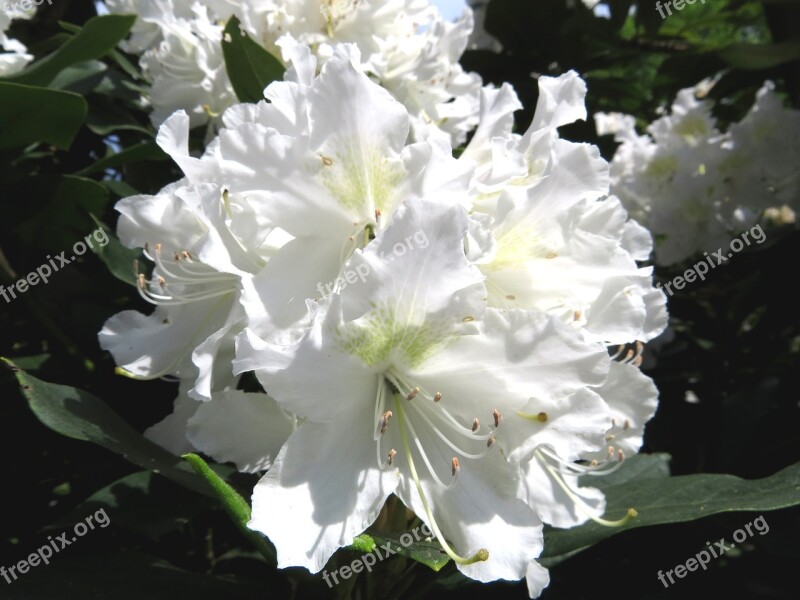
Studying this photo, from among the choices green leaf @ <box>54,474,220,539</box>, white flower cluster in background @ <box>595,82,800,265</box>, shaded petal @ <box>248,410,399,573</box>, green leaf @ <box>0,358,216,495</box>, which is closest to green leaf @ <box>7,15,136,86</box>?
green leaf @ <box>0,358,216,495</box>

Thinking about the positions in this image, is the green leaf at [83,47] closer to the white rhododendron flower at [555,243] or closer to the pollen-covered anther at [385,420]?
the white rhododendron flower at [555,243]

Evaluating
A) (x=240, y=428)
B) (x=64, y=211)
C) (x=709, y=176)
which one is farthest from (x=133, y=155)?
(x=709, y=176)

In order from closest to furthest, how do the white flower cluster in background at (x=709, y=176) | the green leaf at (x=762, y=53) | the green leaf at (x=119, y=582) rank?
the green leaf at (x=119, y=582)
the green leaf at (x=762, y=53)
the white flower cluster in background at (x=709, y=176)

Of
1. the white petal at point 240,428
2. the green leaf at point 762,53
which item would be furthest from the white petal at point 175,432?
the green leaf at point 762,53

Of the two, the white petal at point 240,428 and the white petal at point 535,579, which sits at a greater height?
the white petal at point 240,428

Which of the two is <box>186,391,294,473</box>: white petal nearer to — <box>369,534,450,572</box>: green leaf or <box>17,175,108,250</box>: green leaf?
<box>369,534,450,572</box>: green leaf

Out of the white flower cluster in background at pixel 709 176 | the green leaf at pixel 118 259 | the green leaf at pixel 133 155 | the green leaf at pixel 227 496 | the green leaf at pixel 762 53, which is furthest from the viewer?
the white flower cluster in background at pixel 709 176

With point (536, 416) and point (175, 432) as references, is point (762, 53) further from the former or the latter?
point (175, 432)
